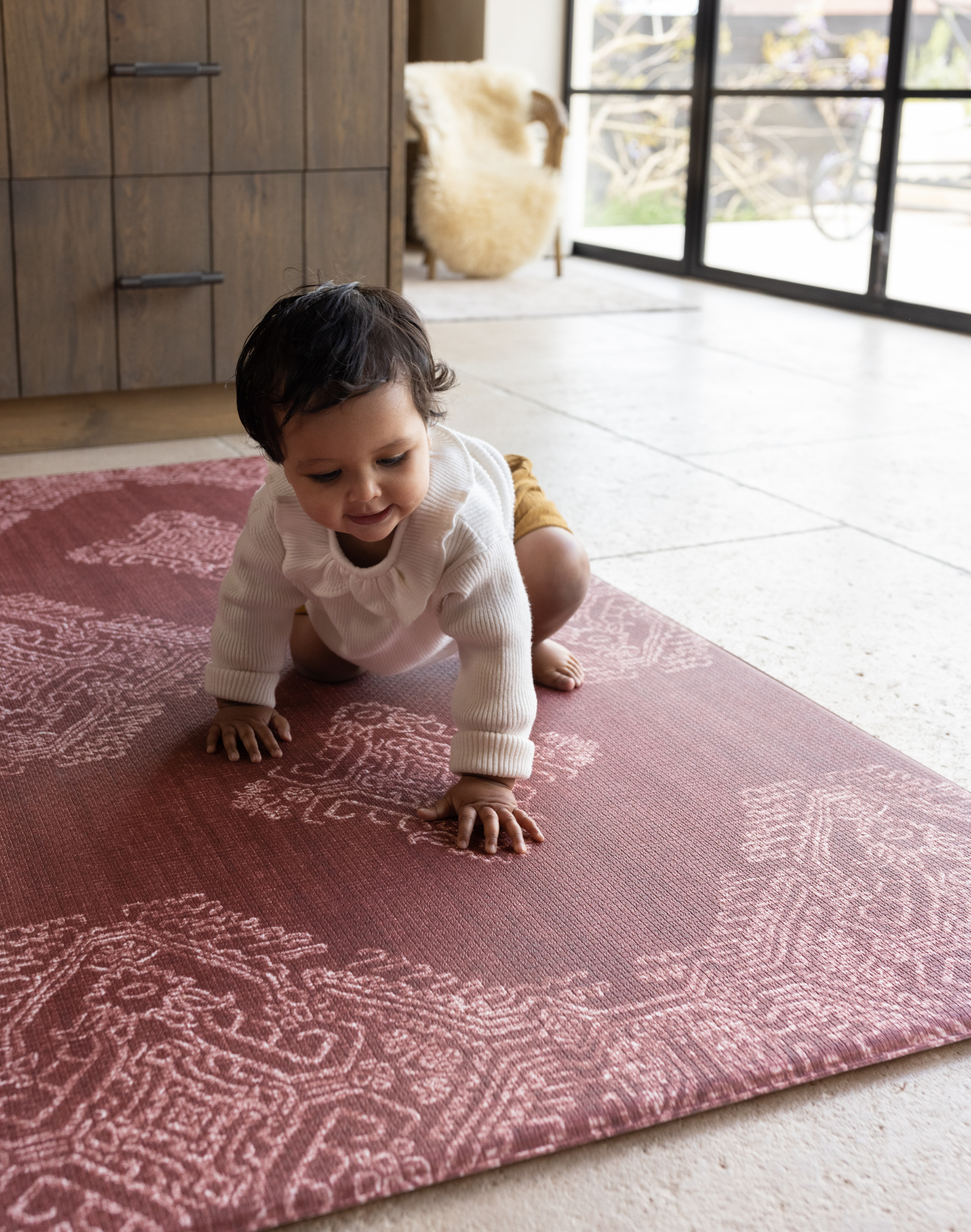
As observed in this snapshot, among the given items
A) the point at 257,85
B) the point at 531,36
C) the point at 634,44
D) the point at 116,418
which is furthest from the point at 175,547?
the point at 531,36

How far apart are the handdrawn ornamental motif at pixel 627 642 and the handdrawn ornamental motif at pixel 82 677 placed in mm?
427

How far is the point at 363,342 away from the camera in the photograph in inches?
39.1

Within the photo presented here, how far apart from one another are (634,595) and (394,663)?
1.63 feet

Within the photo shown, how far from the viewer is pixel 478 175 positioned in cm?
458

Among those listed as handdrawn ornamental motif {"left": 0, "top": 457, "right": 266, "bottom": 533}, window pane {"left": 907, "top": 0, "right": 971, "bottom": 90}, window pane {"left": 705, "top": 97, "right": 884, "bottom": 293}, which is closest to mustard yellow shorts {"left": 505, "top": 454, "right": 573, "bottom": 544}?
handdrawn ornamental motif {"left": 0, "top": 457, "right": 266, "bottom": 533}

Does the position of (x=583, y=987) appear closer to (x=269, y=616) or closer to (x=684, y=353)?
(x=269, y=616)

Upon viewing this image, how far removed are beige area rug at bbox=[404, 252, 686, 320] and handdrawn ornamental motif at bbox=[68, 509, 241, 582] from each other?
198cm

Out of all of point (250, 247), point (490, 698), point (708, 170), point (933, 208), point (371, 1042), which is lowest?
point (371, 1042)

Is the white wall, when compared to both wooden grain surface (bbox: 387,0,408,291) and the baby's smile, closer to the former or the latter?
wooden grain surface (bbox: 387,0,408,291)

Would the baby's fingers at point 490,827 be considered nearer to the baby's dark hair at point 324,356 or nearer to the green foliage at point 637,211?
the baby's dark hair at point 324,356

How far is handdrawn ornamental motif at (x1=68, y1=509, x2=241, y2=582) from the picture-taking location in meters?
1.71

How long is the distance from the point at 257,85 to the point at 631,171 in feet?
10.4

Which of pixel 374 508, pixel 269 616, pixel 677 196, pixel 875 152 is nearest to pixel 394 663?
pixel 269 616

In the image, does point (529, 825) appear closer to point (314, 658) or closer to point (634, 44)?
point (314, 658)
